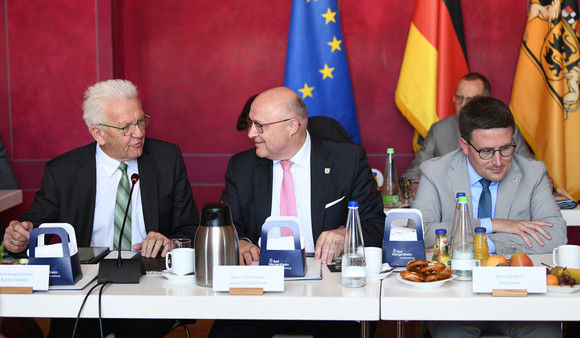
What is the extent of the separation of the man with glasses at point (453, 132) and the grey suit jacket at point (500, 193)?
152 centimetres

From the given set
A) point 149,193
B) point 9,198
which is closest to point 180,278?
point 149,193

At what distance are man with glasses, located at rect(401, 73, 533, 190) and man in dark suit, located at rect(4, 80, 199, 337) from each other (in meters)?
1.97

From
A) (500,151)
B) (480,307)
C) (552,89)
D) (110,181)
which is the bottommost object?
(480,307)

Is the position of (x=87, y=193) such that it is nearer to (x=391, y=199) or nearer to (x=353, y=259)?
(x=353, y=259)

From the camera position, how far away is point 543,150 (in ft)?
15.4

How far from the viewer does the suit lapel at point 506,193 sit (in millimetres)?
2830

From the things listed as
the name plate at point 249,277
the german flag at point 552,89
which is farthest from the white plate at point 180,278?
the german flag at point 552,89

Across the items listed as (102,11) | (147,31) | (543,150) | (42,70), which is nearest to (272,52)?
(147,31)

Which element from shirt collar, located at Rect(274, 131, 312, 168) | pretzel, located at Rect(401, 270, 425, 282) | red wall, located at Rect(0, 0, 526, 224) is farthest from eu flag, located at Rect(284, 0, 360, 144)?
pretzel, located at Rect(401, 270, 425, 282)

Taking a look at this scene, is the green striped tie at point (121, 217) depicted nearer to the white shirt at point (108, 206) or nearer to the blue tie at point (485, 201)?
the white shirt at point (108, 206)

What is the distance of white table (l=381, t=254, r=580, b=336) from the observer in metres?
1.91

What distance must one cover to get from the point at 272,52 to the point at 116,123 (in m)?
2.40

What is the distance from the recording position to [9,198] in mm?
4234

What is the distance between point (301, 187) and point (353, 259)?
0.90 meters
